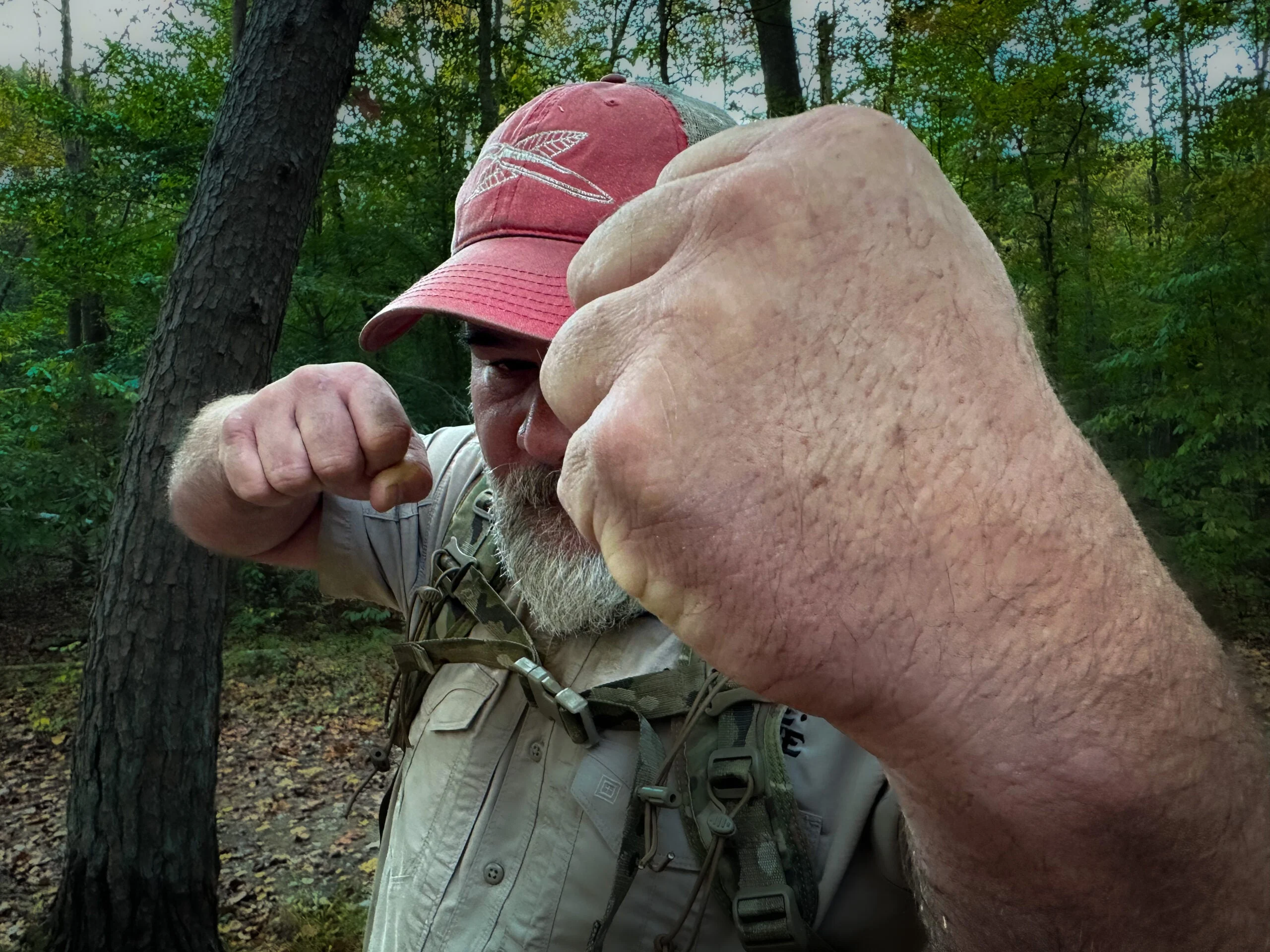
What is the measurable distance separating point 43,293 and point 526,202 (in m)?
14.0

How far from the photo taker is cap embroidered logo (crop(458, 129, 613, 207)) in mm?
1471

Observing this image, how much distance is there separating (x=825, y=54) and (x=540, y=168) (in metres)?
3.72

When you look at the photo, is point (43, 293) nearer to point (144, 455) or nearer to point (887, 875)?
point (144, 455)

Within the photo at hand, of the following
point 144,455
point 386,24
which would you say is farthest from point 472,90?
point 144,455

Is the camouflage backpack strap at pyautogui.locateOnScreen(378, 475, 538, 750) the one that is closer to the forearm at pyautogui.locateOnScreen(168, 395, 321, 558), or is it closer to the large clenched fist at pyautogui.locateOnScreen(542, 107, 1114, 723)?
the forearm at pyautogui.locateOnScreen(168, 395, 321, 558)

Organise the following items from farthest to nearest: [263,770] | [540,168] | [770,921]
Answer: [263,770] < [540,168] < [770,921]

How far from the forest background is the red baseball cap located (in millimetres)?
4078

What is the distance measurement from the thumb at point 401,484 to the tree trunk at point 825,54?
399 centimetres

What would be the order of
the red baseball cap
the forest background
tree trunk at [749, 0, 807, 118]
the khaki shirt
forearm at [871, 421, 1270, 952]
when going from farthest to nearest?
the forest background → tree trunk at [749, 0, 807, 118] → the red baseball cap → the khaki shirt → forearm at [871, 421, 1270, 952]

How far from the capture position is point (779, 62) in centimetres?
495

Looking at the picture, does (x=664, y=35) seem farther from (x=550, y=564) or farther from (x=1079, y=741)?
(x=1079, y=741)

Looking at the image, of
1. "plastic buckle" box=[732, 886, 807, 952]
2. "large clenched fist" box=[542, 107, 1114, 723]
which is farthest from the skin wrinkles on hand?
"plastic buckle" box=[732, 886, 807, 952]

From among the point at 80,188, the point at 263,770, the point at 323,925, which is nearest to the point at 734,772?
the point at 323,925

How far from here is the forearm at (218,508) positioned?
5.27ft
